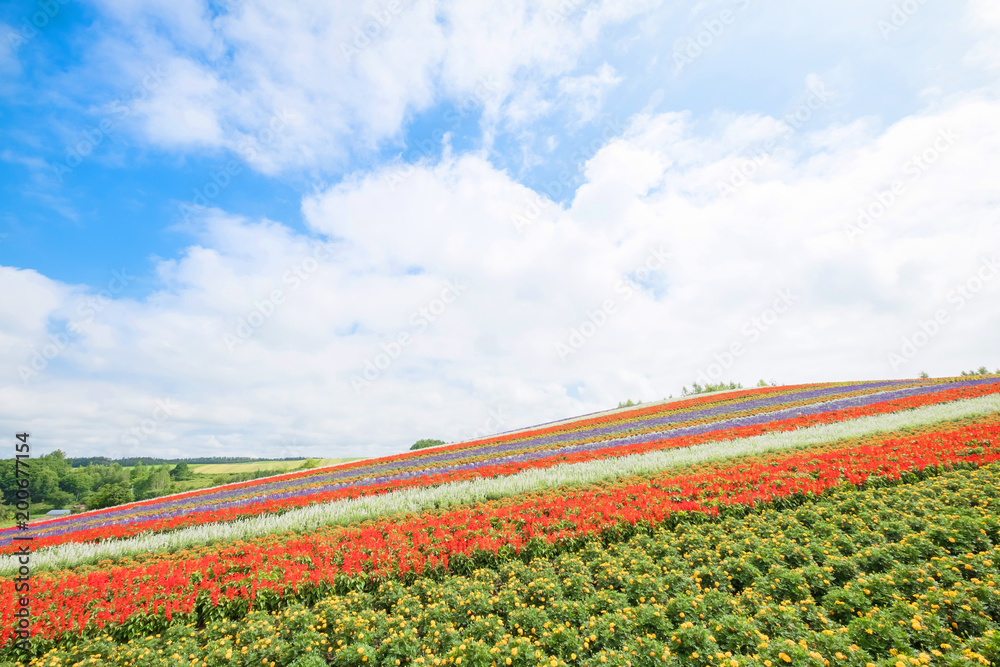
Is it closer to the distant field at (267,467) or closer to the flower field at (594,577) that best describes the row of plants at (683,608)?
the flower field at (594,577)

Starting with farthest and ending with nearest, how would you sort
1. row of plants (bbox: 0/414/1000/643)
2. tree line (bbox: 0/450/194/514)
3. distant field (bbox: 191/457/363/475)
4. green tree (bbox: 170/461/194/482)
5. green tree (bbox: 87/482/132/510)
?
green tree (bbox: 170/461/194/482)
tree line (bbox: 0/450/194/514)
distant field (bbox: 191/457/363/475)
green tree (bbox: 87/482/132/510)
row of plants (bbox: 0/414/1000/643)

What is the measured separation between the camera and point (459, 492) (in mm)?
13000

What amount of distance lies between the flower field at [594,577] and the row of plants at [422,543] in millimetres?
48

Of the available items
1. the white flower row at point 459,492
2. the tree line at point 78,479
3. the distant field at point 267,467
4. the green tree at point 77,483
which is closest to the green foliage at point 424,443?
the distant field at point 267,467

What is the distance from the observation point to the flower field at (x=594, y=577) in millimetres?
4785

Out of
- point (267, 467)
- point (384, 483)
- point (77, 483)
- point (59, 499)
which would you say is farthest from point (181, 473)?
point (384, 483)

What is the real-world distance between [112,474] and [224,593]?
238 ft

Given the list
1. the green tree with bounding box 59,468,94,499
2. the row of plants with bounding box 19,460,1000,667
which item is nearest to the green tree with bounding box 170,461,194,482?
the green tree with bounding box 59,468,94,499

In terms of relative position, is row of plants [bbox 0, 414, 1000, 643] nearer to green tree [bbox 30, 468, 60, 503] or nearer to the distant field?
the distant field

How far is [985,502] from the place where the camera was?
23.8ft

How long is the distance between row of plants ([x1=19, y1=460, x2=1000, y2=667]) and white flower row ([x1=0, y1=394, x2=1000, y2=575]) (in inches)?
202

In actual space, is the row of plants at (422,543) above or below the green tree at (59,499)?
above

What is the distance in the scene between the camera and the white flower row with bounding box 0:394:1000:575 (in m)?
11.3

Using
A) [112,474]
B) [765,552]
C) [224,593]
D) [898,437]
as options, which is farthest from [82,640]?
[112,474]
